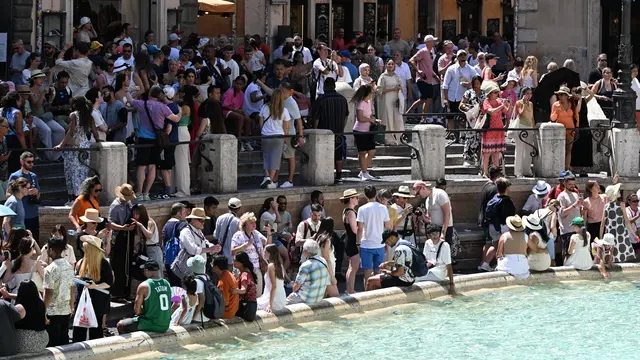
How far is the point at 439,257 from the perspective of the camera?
21766 millimetres

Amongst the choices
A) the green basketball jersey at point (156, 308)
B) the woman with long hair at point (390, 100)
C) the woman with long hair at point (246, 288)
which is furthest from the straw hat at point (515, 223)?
the green basketball jersey at point (156, 308)

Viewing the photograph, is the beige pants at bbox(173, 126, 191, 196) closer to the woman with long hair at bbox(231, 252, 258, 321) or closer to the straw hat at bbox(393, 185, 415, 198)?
the straw hat at bbox(393, 185, 415, 198)

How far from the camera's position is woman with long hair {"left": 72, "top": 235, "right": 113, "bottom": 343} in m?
18.2

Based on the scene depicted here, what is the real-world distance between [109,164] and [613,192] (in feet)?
25.0

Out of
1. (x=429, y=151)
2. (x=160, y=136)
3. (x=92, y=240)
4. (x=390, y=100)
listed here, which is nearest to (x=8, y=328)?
(x=92, y=240)

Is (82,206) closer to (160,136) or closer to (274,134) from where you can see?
(160,136)

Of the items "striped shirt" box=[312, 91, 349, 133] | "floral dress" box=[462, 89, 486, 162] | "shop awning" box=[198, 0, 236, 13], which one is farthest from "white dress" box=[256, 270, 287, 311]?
"shop awning" box=[198, 0, 236, 13]

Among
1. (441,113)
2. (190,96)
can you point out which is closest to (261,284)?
(190,96)

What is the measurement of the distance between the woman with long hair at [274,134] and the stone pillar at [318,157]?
0.41 meters

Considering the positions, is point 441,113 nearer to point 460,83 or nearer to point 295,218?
point 460,83

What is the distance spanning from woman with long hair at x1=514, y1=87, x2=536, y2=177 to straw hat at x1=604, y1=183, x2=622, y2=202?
1957 mm

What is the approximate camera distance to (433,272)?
2198cm

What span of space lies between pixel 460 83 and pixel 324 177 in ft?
15.1

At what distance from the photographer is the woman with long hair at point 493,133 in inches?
998
